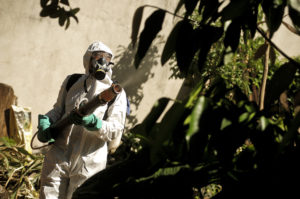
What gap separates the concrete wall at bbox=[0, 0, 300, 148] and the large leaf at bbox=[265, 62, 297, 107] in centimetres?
345

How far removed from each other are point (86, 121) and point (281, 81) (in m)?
1.45

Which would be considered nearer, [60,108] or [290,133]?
[290,133]

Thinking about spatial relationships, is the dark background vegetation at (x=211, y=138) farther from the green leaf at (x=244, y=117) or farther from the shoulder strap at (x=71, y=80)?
the shoulder strap at (x=71, y=80)

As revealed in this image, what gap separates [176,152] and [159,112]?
0.09 meters

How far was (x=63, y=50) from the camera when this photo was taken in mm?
3895

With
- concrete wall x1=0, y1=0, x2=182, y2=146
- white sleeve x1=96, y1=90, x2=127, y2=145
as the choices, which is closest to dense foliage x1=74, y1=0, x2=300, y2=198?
white sleeve x1=96, y1=90, x2=127, y2=145

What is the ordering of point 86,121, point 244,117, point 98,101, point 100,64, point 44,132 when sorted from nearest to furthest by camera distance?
point 244,117 → point 98,101 → point 86,121 → point 44,132 → point 100,64

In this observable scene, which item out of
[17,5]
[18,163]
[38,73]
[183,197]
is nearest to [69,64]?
[38,73]

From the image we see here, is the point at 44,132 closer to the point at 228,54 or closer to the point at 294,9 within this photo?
the point at 228,54

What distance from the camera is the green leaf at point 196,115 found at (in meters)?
0.47

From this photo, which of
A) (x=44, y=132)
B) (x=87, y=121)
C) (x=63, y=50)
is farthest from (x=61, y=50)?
(x=87, y=121)

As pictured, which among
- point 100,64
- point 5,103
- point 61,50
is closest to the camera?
point 100,64

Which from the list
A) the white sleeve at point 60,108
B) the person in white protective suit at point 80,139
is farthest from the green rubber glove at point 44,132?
the white sleeve at point 60,108

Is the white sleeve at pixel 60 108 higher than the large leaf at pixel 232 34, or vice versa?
the large leaf at pixel 232 34
